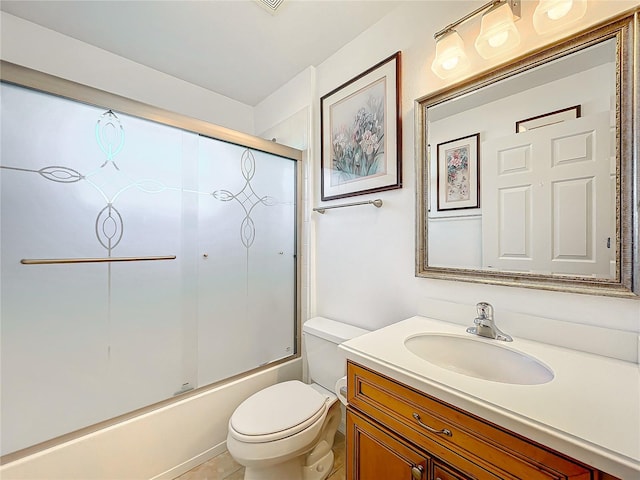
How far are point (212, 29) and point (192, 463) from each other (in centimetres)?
243

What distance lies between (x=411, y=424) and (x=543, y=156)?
1.00m

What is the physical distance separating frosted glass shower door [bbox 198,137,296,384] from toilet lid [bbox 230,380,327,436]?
406 mm

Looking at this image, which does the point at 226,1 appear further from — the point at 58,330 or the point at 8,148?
the point at 58,330

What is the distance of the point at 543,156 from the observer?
949 mm

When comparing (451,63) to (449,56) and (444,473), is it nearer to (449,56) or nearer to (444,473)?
(449,56)

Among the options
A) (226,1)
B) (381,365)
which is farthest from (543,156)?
(226,1)

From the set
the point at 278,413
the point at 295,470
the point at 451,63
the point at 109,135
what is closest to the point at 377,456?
the point at 278,413

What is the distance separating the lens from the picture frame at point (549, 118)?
0.89 m

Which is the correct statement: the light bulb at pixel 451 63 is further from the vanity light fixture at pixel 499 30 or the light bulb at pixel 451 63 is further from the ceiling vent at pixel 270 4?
the ceiling vent at pixel 270 4

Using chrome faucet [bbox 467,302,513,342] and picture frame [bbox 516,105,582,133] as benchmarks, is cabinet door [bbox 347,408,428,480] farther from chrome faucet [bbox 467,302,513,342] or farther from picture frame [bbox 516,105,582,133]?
picture frame [bbox 516,105,582,133]

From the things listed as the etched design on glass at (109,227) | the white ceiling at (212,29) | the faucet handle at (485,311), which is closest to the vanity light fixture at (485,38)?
the white ceiling at (212,29)

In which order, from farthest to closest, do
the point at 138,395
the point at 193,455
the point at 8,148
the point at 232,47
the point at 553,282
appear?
1. the point at 232,47
2. the point at 193,455
3. the point at 138,395
4. the point at 8,148
5. the point at 553,282

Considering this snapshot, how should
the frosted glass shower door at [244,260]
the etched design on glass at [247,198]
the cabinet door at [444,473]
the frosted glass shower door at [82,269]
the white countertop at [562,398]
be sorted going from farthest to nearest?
the etched design on glass at [247,198] → the frosted glass shower door at [244,260] → the frosted glass shower door at [82,269] → the cabinet door at [444,473] → the white countertop at [562,398]

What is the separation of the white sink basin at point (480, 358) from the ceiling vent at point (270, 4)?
1.71 meters
